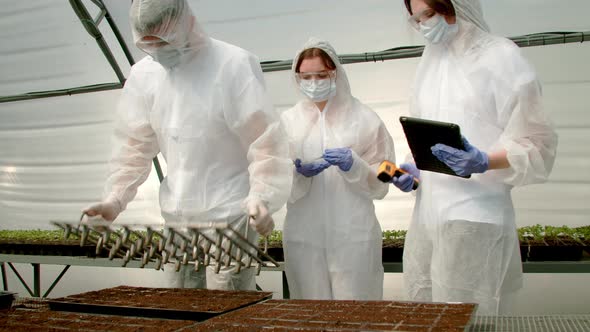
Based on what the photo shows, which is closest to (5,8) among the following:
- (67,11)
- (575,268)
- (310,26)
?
(67,11)

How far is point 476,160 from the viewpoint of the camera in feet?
6.61

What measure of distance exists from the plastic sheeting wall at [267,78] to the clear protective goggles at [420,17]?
0.22 m

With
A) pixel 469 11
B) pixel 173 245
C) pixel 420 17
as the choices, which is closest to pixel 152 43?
pixel 173 245

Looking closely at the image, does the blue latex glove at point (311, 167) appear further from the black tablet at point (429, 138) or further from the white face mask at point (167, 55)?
the white face mask at point (167, 55)

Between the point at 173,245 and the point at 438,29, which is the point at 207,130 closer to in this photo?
the point at 173,245

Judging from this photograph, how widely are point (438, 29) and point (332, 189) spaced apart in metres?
0.89

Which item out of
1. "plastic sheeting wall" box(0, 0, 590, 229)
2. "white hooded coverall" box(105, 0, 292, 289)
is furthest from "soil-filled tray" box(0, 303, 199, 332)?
"plastic sheeting wall" box(0, 0, 590, 229)

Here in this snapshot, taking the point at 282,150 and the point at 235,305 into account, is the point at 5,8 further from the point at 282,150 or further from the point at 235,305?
the point at 235,305

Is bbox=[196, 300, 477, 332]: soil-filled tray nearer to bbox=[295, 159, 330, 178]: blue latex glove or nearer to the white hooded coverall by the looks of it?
the white hooded coverall

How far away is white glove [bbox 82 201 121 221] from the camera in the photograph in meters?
2.21

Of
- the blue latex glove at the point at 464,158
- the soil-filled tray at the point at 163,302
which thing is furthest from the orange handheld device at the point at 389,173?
the soil-filled tray at the point at 163,302

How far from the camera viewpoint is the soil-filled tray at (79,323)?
5.16 feet

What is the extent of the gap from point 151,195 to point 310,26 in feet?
6.42

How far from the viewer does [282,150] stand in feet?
7.40
